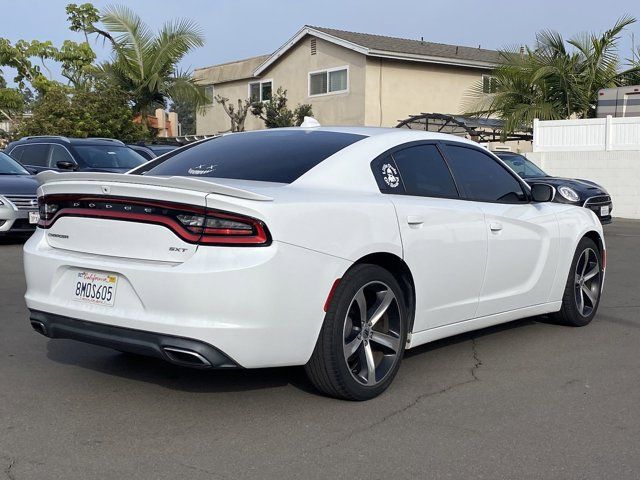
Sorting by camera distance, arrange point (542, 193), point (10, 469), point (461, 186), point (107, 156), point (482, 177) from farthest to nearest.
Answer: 1. point (107, 156)
2. point (542, 193)
3. point (482, 177)
4. point (461, 186)
5. point (10, 469)

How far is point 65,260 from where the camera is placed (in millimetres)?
4742

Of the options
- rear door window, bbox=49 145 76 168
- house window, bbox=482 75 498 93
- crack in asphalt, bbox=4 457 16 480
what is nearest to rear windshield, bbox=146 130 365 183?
crack in asphalt, bbox=4 457 16 480

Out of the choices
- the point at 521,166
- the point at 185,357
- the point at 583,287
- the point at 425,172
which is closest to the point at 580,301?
the point at 583,287

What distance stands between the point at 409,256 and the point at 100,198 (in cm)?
181

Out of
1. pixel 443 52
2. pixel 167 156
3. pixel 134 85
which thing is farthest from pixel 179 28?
pixel 167 156

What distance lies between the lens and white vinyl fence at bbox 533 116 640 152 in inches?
843

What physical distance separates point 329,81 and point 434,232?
25860mm

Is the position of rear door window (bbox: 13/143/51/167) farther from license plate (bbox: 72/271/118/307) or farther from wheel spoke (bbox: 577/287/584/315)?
license plate (bbox: 72/271/118/307)

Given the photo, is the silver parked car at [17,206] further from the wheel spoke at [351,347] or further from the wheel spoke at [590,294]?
the wheel spoke at [351,347]

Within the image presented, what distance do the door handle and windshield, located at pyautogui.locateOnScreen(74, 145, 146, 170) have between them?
1084cm

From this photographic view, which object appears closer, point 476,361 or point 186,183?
point 186,183

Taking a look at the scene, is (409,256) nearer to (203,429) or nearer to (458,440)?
(458,440)

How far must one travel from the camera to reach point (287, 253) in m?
4.34

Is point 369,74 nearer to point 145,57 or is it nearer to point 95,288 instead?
point 145,57
